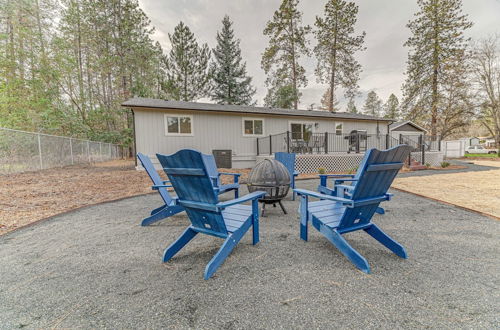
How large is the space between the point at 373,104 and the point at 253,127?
139 ft

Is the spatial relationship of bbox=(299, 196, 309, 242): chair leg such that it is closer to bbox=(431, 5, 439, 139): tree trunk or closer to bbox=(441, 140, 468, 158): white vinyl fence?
bbox=(431, 5, 439, 139): tree trunk

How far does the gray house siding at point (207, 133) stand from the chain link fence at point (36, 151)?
12.5ft

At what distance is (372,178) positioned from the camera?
1.81 meters

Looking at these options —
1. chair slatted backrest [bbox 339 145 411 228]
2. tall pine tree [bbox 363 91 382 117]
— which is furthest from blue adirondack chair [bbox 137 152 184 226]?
tall pine tree [bbox 363 91 382 117]

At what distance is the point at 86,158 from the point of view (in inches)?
501

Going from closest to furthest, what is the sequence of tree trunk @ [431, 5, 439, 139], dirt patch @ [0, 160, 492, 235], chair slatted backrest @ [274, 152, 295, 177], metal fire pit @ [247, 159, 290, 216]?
dirt patch @ [0, 160, 492, 235] → metal fire pit @ [247, 159, 290, 216] → chair slatted backrest @ [274, 152, 295, 177] → tree trunk @ [431, 5, 439, 139]

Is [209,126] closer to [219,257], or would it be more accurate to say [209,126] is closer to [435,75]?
[219,257]

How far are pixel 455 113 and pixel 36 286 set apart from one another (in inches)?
1007

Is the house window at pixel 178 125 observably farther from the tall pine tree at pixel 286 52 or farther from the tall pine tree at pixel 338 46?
the tall pine tree at pixel 338 46

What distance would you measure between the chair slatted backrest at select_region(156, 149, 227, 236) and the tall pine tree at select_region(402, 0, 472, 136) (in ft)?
69.7

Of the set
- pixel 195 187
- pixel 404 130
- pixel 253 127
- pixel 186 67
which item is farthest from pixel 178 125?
pixel 404 130

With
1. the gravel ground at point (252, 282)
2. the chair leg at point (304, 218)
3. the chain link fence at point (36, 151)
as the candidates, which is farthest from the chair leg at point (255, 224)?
the chain link fence at point (36, 151)

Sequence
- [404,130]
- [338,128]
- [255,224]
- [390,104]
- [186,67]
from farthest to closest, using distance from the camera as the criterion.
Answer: [390,104] < [186,67] < [404,130] < [338,128] < [255,224]

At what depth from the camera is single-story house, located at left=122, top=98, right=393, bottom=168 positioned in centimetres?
923
